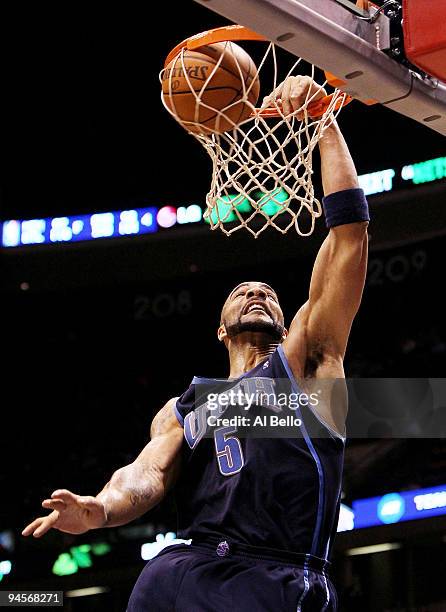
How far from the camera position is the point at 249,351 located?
358cm

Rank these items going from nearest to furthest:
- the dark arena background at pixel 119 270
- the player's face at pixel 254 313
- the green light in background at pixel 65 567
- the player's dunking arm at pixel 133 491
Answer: the player's dunking arm at pixel 133 491
the player's face at pixel 254 313
the green light in background at pixel 65 567
the dark arena background at pixel 119 270

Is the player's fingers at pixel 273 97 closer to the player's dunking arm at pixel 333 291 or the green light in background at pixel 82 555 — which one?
the player's dunking arm at pixel 333 291

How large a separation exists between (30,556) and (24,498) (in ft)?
2.81

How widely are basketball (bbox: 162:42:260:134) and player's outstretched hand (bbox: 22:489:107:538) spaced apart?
138cm

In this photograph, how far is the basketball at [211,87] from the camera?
3.42m

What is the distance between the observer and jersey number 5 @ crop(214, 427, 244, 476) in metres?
3.18

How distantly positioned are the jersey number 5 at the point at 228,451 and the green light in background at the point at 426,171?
26.7 feet

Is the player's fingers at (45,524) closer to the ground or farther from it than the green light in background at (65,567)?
farther from it

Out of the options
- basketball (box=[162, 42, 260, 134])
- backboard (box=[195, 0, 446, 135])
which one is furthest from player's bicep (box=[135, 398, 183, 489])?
backboard (box=[195, 0, 446, 135])

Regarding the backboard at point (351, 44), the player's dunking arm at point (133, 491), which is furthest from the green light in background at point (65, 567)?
the backboard at point (351, 44)

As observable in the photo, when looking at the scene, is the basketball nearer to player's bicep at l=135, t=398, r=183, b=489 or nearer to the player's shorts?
player's bicep at l=135, t=398, r=183, b=489

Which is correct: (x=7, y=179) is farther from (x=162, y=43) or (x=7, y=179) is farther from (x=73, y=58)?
(x=162, y=43)

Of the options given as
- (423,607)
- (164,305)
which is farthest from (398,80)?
(164,305)

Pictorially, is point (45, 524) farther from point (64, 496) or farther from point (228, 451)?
point (228, 451)
